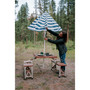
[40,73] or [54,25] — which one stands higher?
[54,25]

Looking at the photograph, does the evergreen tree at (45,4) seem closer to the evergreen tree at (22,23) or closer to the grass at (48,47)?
the evergreen tree at (22,23)

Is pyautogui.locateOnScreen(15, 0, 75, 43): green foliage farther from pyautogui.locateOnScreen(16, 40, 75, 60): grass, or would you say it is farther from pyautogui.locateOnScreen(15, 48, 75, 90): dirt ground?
pyautogui.locateOnScreen(15, 48, 75, 90): dirt ground

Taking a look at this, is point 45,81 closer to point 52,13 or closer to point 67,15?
point 67,15

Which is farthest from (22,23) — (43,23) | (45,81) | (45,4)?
(45,81)

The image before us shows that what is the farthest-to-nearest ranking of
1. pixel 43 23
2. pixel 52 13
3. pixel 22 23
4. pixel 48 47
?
pixel 48 47, pixel 52 13, pixel 22 23, pixel 43 23

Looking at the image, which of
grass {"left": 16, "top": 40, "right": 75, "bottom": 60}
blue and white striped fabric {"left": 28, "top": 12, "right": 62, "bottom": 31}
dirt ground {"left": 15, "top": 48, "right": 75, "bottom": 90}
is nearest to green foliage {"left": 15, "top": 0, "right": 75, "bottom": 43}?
grass {"left": 16, "top": 40, "right": 75, "bottom": 60}

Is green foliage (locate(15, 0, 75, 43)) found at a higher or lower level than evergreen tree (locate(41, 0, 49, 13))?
lower

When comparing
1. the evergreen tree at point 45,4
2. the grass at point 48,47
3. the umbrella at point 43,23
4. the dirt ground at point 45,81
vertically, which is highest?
the evergreen tree at point 45,4

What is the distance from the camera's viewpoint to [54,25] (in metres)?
4.71

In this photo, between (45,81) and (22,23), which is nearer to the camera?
(45,81)

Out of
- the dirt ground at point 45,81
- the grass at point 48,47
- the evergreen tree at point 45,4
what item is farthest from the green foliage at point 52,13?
the dirt ground at point 45,81
